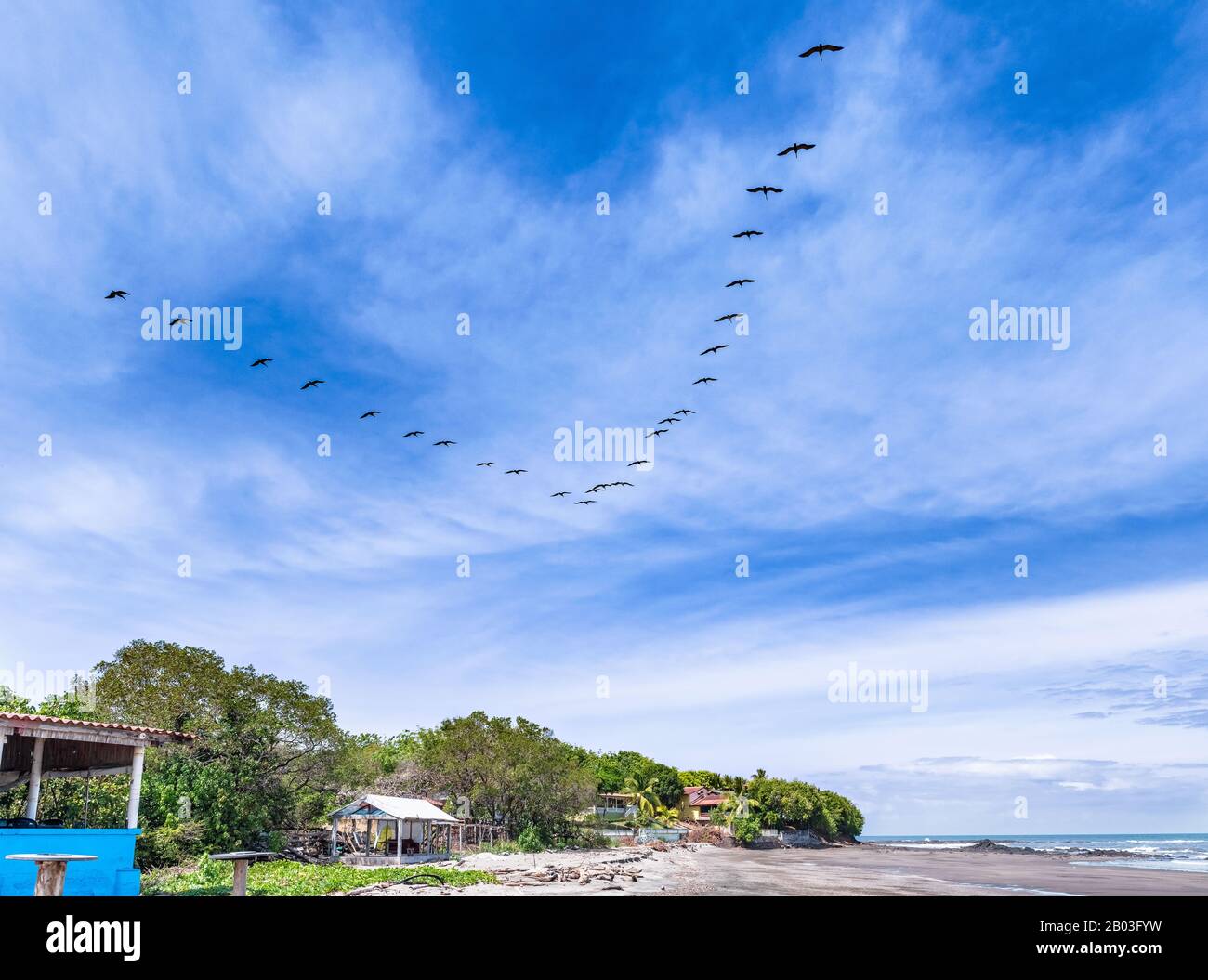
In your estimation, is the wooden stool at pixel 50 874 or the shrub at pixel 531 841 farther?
the shrub at pixel 531 841

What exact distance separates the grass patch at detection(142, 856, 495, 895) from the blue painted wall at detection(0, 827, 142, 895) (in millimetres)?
5086

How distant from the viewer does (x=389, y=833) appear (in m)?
34.3

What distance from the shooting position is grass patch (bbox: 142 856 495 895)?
64.8 ft

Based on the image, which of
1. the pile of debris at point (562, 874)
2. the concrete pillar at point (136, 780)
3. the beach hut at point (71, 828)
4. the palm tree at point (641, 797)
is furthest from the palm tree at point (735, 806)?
the concrete pillar at point (136, 780)

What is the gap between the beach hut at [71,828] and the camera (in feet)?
41.6

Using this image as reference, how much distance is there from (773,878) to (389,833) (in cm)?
1610

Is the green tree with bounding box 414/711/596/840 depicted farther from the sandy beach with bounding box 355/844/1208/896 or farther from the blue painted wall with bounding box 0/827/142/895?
the blue painted wall with bounding box 0/827/142/895

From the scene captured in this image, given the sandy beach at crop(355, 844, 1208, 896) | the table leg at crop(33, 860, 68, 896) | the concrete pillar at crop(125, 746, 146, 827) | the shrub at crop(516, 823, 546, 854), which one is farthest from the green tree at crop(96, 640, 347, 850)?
the table leg at crop(33, 860, 68, 896)

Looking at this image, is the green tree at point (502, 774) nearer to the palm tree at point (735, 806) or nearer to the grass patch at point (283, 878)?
the grass patch at point (283, 878)

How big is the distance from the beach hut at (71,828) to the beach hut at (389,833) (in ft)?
38.3

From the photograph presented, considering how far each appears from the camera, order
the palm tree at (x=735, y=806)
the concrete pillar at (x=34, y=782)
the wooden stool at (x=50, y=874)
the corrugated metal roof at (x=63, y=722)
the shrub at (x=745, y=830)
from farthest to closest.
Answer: the palm tree at (x=735, y=806) → the shrub at (x=745, y=830) → the concrete pillar at (x=34, y=782) → the corrugated metal roof at (x=63, y=722) → the wooden stool at (x=50, y=874)
